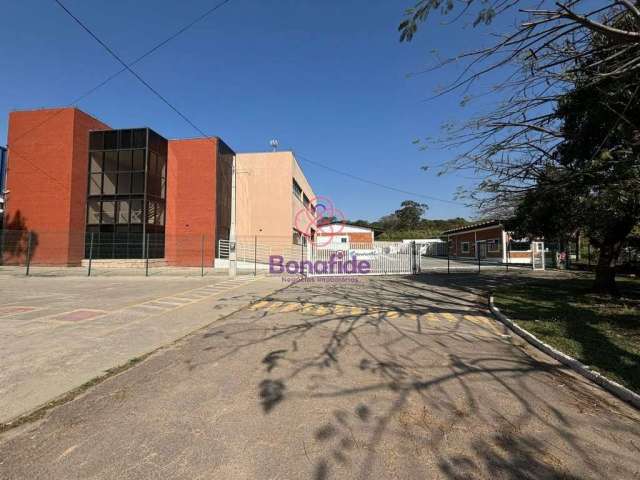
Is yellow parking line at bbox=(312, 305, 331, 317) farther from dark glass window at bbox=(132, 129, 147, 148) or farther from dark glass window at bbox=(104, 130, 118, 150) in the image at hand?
dark glass window at bbox=(104, 130, 118, 150)

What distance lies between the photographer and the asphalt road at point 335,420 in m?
2.33

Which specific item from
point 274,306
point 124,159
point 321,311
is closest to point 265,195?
point 124,159

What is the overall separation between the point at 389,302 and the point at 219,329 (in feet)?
16.5

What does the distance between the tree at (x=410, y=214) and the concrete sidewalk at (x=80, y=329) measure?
3125 inches

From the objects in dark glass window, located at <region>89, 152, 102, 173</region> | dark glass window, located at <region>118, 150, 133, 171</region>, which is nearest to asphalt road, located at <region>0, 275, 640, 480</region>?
dark glass window, located at <region>118, 150, 133, 171</region>

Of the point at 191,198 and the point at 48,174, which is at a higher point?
the point at 48,174

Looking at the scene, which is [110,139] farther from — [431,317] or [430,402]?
[430,402]

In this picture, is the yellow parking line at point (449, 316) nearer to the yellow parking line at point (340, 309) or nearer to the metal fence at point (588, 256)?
the yellow parking line at point (340, 309)

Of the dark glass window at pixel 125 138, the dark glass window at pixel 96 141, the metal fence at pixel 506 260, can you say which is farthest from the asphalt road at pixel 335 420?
the dark glass window at pixel 96 141

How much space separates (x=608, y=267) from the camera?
10477mm

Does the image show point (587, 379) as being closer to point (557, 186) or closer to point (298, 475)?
point (298, 475)

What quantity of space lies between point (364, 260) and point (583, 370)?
49.6 ft

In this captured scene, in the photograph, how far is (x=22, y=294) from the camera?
10.4 meters

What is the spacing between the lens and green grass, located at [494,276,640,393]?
4457mm
